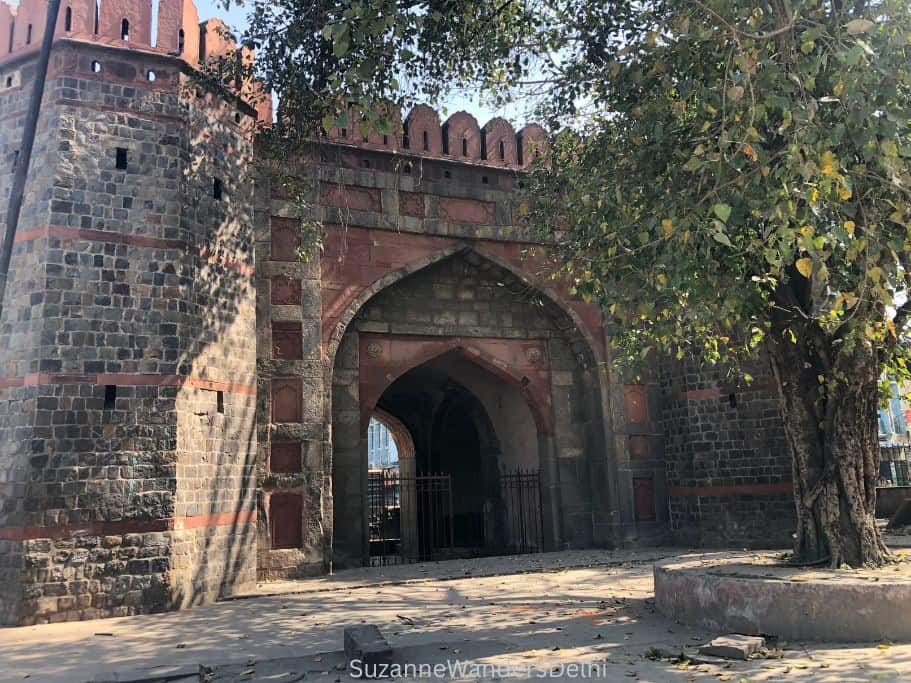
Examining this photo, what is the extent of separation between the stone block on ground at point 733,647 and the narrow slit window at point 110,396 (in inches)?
224

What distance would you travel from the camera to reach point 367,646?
4.42 meters

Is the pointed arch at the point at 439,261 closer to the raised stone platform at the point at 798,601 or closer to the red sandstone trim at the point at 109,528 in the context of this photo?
the red sandstone trim at the point at 109,528

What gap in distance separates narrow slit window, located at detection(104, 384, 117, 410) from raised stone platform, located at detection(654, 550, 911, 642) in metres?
5.40

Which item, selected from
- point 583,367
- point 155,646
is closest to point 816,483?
point 155,646

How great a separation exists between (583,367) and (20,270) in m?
7.76

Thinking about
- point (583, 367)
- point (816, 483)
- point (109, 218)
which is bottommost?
point (816, 483)

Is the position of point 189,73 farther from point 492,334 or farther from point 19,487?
point 492,334

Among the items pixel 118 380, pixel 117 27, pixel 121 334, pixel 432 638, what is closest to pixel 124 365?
pixel 118 380

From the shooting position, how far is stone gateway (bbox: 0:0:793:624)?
696 cm

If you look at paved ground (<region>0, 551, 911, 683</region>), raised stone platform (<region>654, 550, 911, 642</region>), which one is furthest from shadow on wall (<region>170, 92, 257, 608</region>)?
raised stone platform (<region>654, 550, 911, 642</region>)

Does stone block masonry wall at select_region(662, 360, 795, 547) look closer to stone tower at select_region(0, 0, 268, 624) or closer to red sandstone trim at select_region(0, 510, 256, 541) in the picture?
stone tower at select_region(0, 0, 268, 624)

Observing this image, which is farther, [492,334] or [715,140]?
[492,334]

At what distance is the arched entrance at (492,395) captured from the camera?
987 cm

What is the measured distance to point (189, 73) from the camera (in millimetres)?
8172
